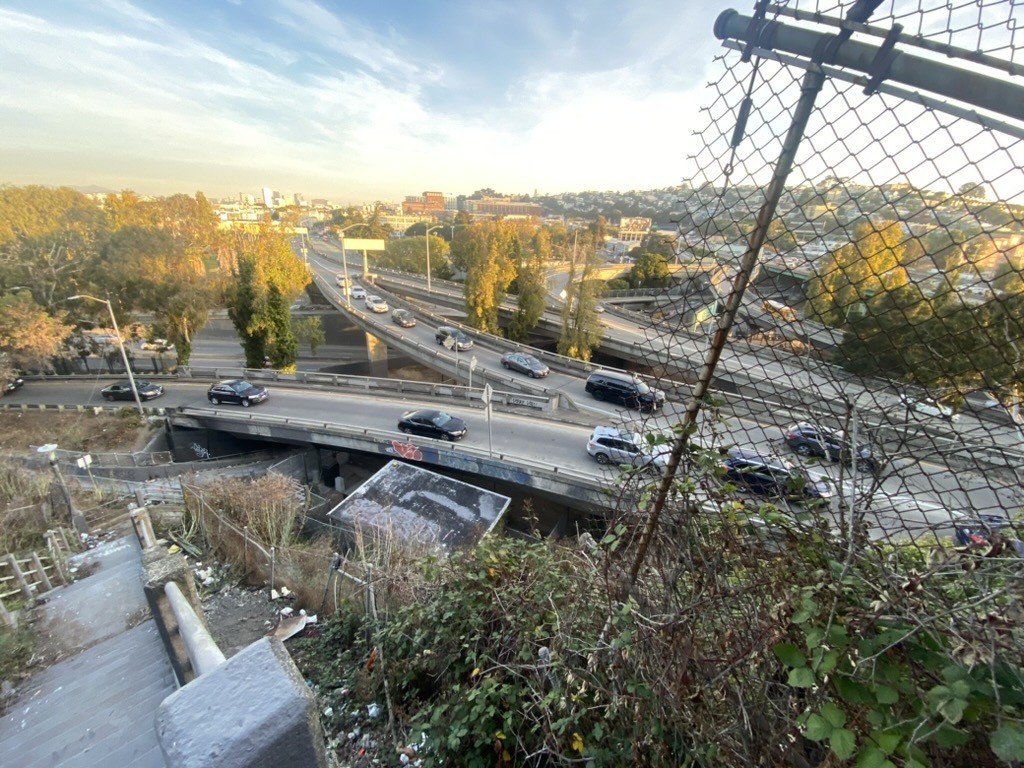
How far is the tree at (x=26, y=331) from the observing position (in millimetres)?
17672

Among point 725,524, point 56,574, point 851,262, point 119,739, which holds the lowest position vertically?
point 56,574

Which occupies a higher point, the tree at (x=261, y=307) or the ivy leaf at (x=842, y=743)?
the ivy leaf at (x=842, y=743)

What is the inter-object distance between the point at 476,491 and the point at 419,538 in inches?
99.9

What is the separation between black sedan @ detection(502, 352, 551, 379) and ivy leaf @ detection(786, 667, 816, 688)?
20039mm

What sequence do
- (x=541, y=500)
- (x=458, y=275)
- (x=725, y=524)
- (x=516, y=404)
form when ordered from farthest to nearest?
(x=458, y=275)
(x=516, y=404)
(x=541, y=500)
(x=725, y=524)

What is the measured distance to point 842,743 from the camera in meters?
1.13

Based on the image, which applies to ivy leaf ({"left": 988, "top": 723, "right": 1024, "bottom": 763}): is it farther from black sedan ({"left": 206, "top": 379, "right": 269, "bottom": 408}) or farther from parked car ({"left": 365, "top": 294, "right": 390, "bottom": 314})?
parked car ({"left": 365, "top": 294, "right": 390, "bottom": 314})

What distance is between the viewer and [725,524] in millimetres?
1910

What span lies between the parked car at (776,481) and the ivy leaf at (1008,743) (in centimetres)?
94

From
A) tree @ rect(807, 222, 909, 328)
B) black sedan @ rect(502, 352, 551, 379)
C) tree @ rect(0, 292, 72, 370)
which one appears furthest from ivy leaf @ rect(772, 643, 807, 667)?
tree @ rect(0, 292, 72, 370)

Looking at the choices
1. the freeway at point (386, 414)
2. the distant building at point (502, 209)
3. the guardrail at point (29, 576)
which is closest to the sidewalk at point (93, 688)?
the guardrail at point (29, 576)

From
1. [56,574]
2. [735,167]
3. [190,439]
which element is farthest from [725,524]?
[190,439]

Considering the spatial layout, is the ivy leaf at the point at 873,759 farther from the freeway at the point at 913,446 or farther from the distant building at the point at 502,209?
the distant building at the point at 502,209

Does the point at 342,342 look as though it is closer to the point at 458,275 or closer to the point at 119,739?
the point at 458,275
